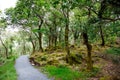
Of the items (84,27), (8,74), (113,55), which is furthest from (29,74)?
(113,55)

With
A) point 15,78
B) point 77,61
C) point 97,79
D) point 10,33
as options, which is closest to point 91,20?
point 97,79

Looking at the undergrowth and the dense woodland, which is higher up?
the dense woodland

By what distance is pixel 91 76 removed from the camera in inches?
609

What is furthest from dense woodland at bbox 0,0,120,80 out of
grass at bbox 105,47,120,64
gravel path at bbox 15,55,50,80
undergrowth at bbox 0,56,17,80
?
undergrowth at bbox 0,56,17,80

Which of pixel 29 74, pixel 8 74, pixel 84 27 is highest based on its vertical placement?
pixel 84 27

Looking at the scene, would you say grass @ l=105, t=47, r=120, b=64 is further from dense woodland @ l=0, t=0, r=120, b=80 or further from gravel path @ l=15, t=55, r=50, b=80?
gravel path @ l=15, t=55, r=50, b=80

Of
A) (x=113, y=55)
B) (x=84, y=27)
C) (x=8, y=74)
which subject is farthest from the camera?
(x=113, y=55)

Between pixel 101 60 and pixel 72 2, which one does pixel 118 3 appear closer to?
pixel 72 2

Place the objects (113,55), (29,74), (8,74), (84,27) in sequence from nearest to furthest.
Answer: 1. (84,27)
2. (29,74)
3. (8,74)
4. (113,55)

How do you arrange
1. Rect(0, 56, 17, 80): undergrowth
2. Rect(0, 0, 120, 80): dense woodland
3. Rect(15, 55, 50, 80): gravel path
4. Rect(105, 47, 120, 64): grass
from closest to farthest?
Rect(0, 0, 120, 80): dense woodland < Rect(15, 55, 50, 80): gravel path < Rect(0, 56, 17, 80): undergrowth < Rect(105, 47, 120, 64): grass

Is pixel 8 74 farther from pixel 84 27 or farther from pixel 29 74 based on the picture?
pixel 84 27

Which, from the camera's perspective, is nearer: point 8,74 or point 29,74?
point 29,74

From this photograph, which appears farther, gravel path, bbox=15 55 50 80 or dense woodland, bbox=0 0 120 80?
gravel path, bbox=15 55 50 80

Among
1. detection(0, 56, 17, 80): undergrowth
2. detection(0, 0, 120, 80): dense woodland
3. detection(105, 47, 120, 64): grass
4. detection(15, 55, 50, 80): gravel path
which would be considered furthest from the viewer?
detection(105, 47, 120, 64): grass
